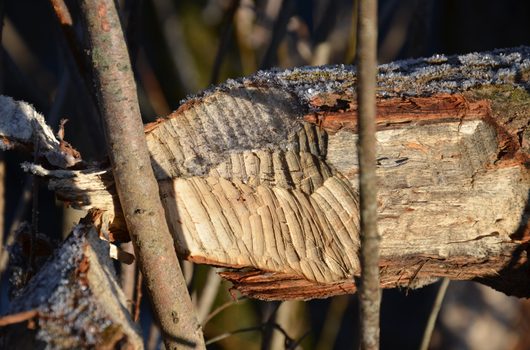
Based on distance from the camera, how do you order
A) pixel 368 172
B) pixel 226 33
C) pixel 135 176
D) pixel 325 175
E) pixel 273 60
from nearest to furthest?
pixel 368 172, pixel 135 176, pixel 325 175, pixel 226 33, pixel 273 60

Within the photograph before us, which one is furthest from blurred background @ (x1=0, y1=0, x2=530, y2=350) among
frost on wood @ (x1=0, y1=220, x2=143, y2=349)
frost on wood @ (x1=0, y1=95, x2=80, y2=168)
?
frost on wood @ (x1=0, y1=220, x2=143, y2=349)

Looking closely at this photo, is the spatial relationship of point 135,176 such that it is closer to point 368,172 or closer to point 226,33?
point 368,172

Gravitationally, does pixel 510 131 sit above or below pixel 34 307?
above

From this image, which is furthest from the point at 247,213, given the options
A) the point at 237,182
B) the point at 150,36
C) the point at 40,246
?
the point at 150,36

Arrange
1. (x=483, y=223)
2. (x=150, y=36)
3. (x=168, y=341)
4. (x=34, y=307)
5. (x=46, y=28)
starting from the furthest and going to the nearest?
1. (x=46, y=28)
2. (x=150, y=36)
3. (x=483, y=223)
4. (x=168, y=341)
5. (x=34, y=307)

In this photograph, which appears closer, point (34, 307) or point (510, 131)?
point (34, 307)

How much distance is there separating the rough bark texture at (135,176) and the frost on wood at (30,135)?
165 millimetres

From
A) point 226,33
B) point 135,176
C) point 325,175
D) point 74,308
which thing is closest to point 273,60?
point 226,33

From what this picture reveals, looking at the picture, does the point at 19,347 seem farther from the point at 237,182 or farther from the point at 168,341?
the point at 237,182

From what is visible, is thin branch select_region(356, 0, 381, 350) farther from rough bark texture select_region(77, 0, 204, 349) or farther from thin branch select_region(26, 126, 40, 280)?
thin branch select_region(26, 126, 40, 280)

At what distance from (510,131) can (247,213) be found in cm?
42

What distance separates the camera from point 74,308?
782mm

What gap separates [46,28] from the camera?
12.5 ft

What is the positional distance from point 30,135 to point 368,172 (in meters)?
0.54
